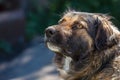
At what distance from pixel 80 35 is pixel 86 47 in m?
0.15

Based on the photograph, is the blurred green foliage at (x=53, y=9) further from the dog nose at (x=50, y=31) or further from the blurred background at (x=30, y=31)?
the dog nose at (x=50, y=31)

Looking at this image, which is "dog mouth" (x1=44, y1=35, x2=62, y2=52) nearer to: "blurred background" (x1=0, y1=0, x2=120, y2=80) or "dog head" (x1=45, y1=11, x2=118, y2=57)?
"dog head" (x1=45, y1=11, x2=118, y2=57)

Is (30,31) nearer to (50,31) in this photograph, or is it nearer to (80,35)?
(80,35)

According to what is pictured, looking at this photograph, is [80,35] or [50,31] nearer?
[50,31]

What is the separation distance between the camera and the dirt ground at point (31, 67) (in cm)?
1202

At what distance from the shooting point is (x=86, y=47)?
21.0 feet

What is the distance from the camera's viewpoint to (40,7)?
1545cm

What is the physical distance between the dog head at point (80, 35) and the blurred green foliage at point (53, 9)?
19.5 feet

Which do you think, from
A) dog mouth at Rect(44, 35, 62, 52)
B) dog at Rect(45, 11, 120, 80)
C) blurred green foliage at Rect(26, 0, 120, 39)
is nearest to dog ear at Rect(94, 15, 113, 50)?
dog at Rect(45, 11, 120, 80)

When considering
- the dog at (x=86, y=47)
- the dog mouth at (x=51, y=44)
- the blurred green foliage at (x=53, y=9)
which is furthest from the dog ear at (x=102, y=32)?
the blurred green foliage at (x=53, y=9)

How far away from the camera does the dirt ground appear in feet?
39.4

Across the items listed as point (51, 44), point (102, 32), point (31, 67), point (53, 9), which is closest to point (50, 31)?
point (51, 44)

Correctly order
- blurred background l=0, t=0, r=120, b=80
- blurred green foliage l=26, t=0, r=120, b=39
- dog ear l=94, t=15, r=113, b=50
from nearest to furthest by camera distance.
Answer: dog ear l=94, t=15, r=113, b=50, blurred background l=0, t=0, r=120, b=80, blurred green foliage l=26, t=0, r=120, b=39

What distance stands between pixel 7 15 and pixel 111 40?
8.49 m
